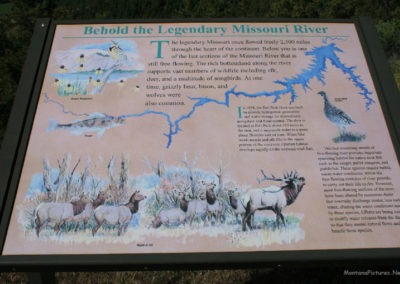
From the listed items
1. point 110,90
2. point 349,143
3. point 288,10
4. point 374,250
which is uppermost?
point 288,10

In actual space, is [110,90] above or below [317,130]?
above

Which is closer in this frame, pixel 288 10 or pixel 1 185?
pixel 1 185

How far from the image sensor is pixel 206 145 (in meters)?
2.55

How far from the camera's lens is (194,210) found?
92.7 inches

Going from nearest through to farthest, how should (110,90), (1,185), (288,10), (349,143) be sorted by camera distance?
(1,185), (349,143), (110,90), (288,10)

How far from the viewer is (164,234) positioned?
227 centimetres

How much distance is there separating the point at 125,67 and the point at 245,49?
2.47ft

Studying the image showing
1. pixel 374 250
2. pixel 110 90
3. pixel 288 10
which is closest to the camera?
pixel 374 250

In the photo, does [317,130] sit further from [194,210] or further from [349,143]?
[194,210]

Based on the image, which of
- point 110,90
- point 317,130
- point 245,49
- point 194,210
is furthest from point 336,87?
point 110,90

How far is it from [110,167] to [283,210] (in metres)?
0.91

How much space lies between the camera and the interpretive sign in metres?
2.28

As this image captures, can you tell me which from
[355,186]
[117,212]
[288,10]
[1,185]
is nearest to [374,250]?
[355,186]

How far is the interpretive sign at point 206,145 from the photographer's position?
89.7 inches
